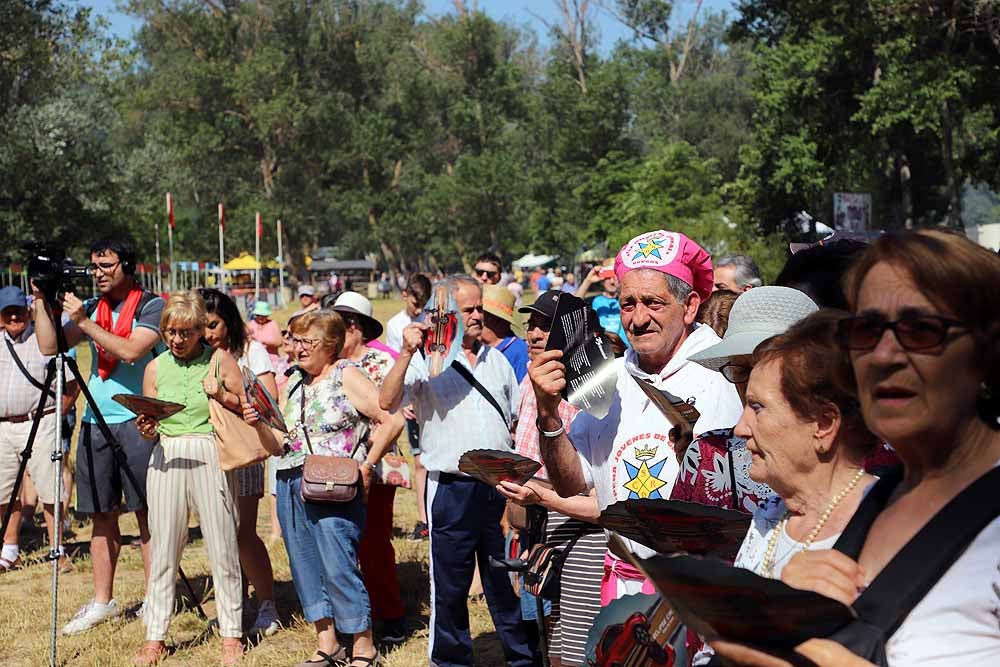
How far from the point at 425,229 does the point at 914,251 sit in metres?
64.6

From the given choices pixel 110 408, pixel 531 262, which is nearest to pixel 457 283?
pixel 110 408

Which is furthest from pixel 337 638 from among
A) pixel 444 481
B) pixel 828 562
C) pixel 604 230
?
pixel 604 230

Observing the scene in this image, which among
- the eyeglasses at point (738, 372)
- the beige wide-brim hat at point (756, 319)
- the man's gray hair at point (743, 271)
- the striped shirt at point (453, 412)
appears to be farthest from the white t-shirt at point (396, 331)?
the eyeglasses at point (738, 372)

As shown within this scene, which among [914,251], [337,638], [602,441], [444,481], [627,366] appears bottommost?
[337,638]

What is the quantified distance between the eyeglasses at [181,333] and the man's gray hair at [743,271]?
3.16 meters

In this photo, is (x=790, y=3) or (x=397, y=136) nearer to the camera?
(x=790, y=3)

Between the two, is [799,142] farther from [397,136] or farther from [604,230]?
[397,136]

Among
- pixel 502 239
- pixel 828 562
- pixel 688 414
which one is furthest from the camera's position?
pixel 502 239

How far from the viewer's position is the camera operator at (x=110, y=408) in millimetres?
6562

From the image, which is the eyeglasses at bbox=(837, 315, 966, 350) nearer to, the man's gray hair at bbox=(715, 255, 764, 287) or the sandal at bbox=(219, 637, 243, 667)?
the man's gray hair at bbox=(715, 255, 764, 287)

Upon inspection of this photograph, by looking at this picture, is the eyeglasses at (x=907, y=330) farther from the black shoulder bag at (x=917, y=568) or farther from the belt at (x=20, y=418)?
the belt at (x=20, y=418)

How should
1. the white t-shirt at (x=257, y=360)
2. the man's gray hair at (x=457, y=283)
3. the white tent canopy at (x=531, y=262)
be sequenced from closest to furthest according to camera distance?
the man's gray hair at (x=457, y=283) → the white t-shirt at (x=257, y=360) → the white tent canopy at (x=531, y=262)

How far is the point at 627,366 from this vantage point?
3664 mm

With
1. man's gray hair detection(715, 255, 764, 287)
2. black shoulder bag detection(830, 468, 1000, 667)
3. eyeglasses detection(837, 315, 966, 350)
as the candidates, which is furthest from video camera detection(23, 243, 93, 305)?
black shoulder bag detection(830, 468, 1000, 667)
